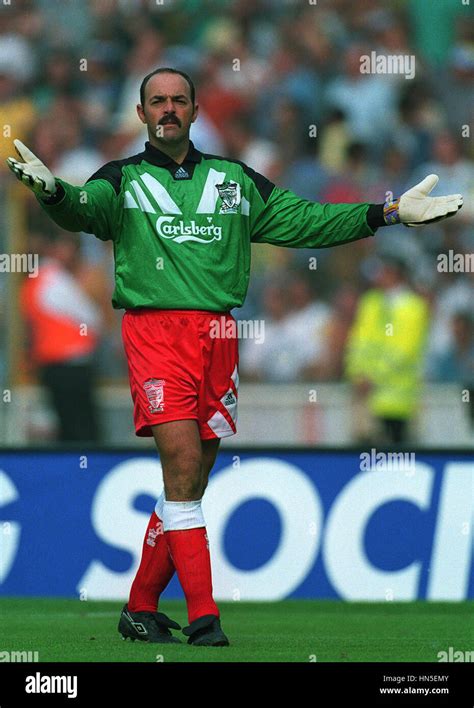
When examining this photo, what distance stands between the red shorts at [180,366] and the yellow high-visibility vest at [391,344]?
18.0 ft

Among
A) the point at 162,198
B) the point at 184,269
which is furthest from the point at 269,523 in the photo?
the point at 162,198

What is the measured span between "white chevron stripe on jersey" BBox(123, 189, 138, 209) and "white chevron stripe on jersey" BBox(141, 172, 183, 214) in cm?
9

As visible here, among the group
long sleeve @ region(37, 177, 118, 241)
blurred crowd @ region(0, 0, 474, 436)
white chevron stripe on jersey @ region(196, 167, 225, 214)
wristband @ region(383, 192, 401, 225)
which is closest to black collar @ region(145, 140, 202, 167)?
white chevron stripe on jersey @ region(196, 167, 225, 214)

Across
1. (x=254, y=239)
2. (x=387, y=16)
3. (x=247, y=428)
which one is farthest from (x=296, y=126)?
(x=254, y=239)

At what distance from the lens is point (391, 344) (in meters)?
12.3

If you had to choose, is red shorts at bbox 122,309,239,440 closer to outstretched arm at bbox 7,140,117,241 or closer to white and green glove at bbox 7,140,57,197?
outstretched arm at bbox 7,140,117,241

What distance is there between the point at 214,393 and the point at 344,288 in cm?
613

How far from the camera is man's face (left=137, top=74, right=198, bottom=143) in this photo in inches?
266

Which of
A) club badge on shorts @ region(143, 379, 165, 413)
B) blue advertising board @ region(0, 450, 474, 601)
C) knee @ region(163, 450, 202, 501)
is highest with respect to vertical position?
club badge on shorts @ region(143, 379, 165, 413)

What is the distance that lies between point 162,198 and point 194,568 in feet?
5.21

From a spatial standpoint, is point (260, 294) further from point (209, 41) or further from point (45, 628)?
point (45, 628)

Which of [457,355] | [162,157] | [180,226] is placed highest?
[162,157]

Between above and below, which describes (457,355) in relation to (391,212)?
below

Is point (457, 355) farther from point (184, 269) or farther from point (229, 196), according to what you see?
point (184, 269)
